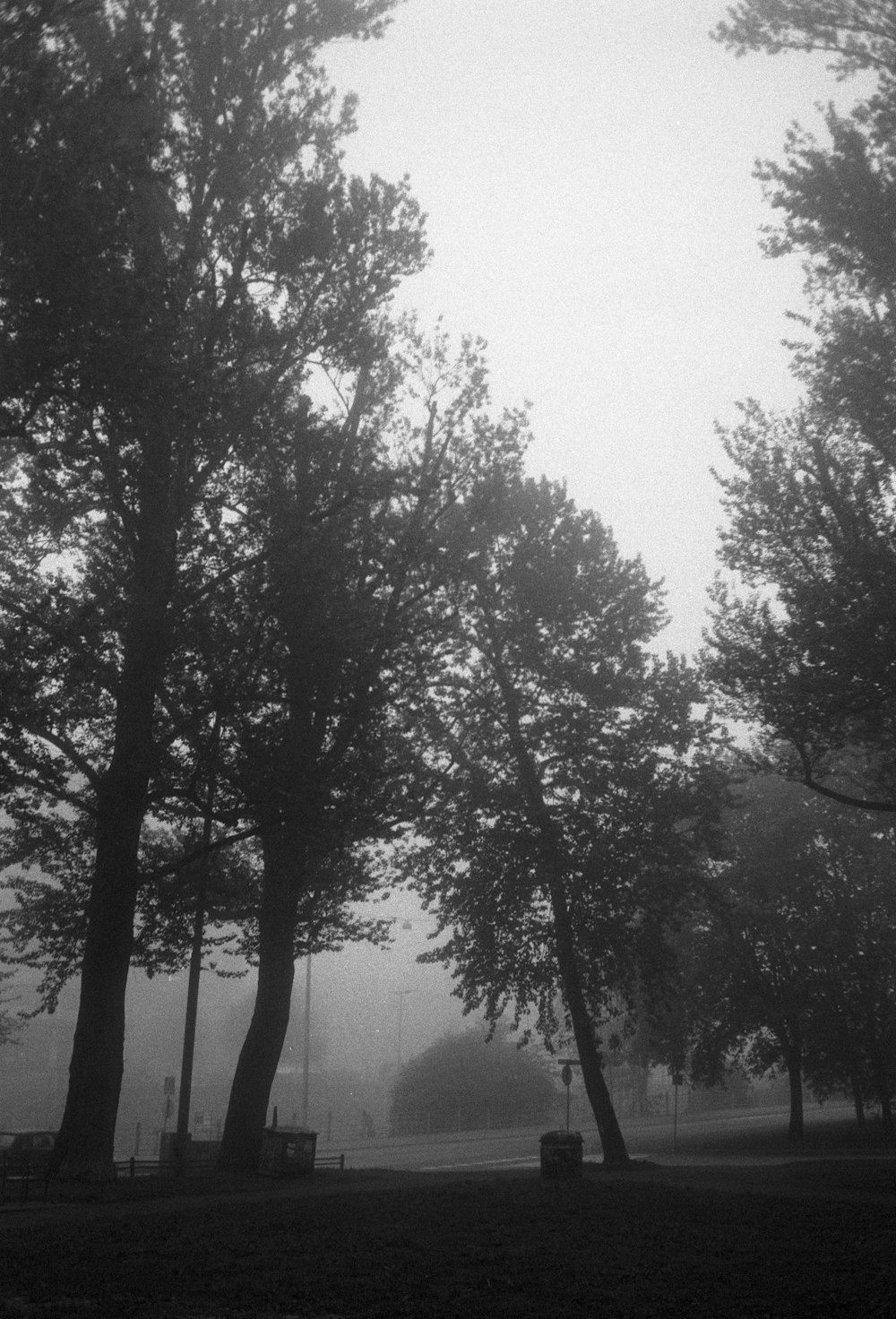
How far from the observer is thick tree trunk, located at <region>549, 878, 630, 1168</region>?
26.9m

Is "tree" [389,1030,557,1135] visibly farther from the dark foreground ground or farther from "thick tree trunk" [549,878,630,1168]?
the dark foreground ground

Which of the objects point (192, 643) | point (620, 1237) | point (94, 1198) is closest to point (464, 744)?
point (192, 643)

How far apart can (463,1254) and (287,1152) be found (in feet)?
48.6

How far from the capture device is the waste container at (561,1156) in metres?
22.1

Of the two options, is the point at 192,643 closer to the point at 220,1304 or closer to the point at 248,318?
the point at 248,318

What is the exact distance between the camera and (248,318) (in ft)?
70.0

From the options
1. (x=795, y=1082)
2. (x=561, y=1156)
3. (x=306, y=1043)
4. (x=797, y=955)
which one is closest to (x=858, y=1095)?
(x=795, y=1082)

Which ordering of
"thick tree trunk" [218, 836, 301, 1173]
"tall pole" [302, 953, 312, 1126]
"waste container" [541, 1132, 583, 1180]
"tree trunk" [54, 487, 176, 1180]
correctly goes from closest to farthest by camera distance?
"tree trunk" [54, 487, 176, 1180] → "waste container" [541, 1132, 583, 1180] → "thick tree trunk" [218, 836, 301, 1173] → "tall pole" [302, 953, 312, 1126]

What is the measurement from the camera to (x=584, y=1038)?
2798 cm

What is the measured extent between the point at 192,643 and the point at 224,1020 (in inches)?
3558

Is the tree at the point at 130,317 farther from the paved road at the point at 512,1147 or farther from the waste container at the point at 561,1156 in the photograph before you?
the paved road at the point at 512,1147

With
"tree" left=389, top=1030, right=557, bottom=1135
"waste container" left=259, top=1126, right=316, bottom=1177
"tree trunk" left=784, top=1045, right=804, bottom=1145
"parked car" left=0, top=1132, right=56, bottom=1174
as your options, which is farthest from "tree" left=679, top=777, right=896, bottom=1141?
"tree" left=389, top=1030, right=557, bottom=1135

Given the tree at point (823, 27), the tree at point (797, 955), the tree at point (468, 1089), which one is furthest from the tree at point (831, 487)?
the tree at point (468, 1089)

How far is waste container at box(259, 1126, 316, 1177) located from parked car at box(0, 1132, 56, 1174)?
15.5 ft
